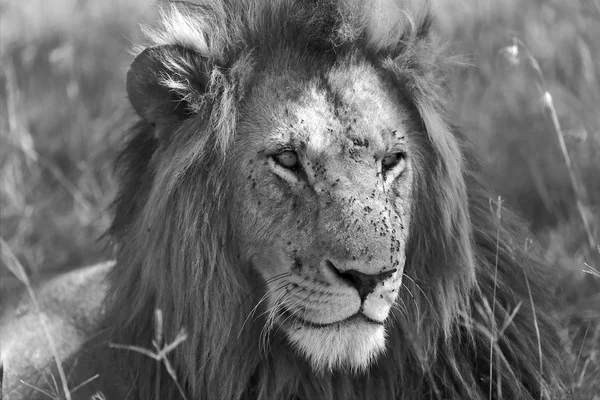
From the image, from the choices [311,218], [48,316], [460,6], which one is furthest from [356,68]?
[460,6]

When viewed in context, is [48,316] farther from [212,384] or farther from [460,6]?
[460,6]

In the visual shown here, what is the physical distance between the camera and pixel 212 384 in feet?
10.7

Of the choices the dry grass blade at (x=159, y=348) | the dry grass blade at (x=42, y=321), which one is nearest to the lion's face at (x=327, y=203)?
Answer: the dry grass blade at (x=159, y=348)

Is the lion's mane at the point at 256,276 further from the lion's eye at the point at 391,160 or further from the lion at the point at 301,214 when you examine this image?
the lion's eye at the point at 391,160

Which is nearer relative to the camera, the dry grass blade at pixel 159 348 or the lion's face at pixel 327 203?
the dry grass blade at pixel 159 348

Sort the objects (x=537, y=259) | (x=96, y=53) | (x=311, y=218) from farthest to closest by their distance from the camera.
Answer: (x=96, y=53) < (x=537, y=259) < (x=311, y=218)

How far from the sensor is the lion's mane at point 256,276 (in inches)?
127

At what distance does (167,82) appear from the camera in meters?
3.26

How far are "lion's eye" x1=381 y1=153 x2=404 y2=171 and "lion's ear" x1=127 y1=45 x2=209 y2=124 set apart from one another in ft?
2.15

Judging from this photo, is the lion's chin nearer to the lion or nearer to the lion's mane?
the lion

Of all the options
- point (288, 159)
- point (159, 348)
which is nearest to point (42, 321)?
point (159, 348)

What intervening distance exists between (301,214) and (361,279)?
316 mm

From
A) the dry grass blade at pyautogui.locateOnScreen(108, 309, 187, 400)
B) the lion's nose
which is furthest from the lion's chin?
the dry grass blade at pyautogui.locateOnScreen(108, 309, 187, 400)

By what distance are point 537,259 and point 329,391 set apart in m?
1.04
